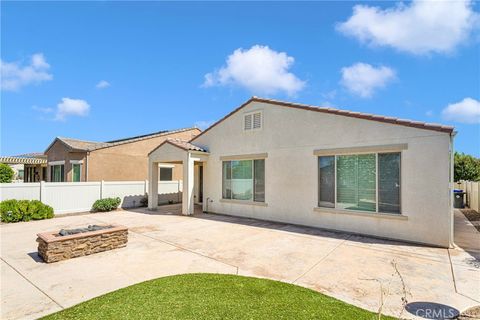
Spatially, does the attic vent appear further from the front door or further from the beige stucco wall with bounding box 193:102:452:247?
the front door

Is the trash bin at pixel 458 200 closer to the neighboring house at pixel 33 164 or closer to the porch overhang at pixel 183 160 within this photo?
the porch overhang at pixel 183 160

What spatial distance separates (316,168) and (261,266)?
6.06 meters

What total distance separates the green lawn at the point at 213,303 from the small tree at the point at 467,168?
4286 centimetres

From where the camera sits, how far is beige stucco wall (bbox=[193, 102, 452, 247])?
28.1 feet

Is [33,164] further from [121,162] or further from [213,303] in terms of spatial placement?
[213,303]

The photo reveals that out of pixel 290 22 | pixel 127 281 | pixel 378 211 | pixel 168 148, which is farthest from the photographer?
pixel 168 148

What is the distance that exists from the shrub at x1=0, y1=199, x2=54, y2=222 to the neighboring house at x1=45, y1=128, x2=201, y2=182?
15.7 ft

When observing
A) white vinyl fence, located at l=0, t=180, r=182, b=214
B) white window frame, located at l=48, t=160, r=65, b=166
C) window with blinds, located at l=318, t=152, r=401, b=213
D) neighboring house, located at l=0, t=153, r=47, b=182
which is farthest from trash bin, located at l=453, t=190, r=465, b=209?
neighboring house, located at l=0, t=153, r=47, b=182

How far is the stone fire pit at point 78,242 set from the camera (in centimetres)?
697

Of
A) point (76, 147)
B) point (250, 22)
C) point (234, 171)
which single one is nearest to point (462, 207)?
point (234, 171)

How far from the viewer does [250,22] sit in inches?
527

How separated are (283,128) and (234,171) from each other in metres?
4.14

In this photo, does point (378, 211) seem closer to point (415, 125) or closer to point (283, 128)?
point (415, 125)

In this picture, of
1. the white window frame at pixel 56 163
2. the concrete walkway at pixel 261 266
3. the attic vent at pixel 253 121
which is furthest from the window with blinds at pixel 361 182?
the white window frame at pixel 56 163
